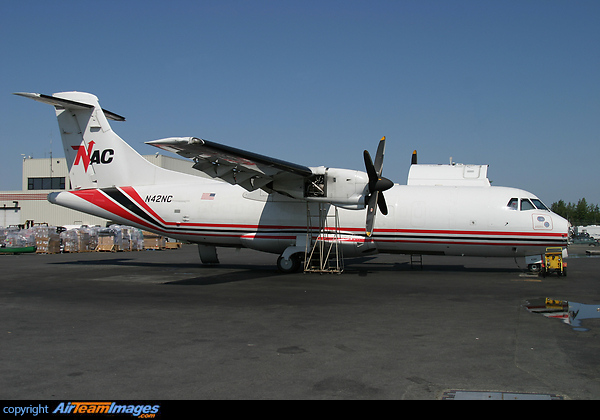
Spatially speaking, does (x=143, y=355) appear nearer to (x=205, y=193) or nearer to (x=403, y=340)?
(x=403, y=340)

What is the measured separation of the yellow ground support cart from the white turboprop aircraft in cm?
51

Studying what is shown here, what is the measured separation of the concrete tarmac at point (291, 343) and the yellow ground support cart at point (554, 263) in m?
3.16

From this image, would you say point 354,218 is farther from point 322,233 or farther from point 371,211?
point 371,211

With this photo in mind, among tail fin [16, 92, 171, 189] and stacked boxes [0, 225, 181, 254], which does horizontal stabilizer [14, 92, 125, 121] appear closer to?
tail fin [16, 92, 171, 189]

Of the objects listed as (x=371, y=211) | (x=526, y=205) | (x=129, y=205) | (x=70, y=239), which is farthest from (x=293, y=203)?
(x=70, y=239)

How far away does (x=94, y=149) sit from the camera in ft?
66.1

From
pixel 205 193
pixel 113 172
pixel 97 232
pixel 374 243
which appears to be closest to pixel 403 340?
pixel 374 243

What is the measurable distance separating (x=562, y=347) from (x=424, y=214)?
11432 mm

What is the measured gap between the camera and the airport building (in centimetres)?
5156

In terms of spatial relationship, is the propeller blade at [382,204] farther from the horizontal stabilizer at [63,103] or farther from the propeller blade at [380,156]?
the horizontal stabilizer at [63,103]

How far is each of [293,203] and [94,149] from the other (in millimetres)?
8921

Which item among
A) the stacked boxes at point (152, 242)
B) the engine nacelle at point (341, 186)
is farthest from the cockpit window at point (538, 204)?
the stacked boxes at point (152, 242)

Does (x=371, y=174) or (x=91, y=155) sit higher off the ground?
(x=91, y=155)

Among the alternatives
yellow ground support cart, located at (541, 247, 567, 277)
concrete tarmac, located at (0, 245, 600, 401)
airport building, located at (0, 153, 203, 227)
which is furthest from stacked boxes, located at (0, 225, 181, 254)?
yellow ground support cart, located at (541, 247, 567, 277)
